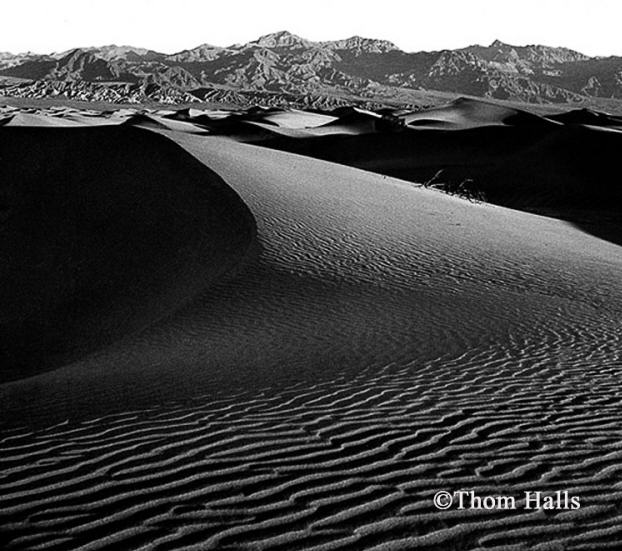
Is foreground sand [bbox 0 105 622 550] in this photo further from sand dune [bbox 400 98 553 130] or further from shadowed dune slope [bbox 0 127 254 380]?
sand dune [bbox 400 98 553 130]

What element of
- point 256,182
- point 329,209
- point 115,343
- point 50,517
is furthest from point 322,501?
point 256,182

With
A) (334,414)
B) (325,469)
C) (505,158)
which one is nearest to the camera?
(325,469)

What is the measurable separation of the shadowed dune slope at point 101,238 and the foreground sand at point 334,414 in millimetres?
939

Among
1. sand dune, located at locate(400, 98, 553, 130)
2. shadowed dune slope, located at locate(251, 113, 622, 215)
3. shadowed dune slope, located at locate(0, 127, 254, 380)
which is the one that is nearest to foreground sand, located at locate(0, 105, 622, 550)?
shadowed dune slope, located at locate(0, 127, 254, 380)

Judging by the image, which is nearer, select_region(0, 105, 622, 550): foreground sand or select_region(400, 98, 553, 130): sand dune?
select_region(0, 105, 622, 550): foreground sand

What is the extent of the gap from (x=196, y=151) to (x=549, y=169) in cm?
2016

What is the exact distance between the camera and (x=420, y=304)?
378 inches
